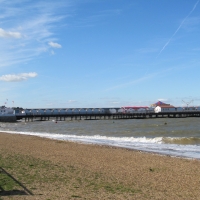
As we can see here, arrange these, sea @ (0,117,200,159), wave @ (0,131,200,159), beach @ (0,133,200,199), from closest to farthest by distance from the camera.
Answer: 1. beach @ (0,133,200,199)
2. wave @ (0,131,200,159)
3. sea @ (0,117,200,159)

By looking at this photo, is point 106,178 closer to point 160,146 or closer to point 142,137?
point 160,146

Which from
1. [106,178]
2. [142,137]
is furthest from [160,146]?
[106,178]

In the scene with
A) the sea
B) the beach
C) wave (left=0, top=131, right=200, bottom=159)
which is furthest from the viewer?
the sea

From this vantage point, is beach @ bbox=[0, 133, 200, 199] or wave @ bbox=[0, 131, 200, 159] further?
wave @ bbox=[0, 131, 200, 159]

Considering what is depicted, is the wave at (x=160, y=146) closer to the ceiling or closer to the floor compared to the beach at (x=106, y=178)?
closer to the floor

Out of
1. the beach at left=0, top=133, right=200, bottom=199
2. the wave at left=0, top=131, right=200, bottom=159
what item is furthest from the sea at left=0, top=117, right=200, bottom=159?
the beach at left=0, top=133, right=200, bottom=199

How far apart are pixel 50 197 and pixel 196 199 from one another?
331cm

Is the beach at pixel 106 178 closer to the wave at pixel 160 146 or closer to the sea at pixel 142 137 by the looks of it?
the wave at pixel 160 146

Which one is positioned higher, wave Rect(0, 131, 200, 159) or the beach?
the beach

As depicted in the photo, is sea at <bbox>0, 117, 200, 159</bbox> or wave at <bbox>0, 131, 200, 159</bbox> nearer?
wave at <bbox>0, 131, 200, 159</bbox>

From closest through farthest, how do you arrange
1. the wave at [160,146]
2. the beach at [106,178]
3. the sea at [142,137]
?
the beach at [106,178]
the wave at [160,146]
the sea at [142,137]

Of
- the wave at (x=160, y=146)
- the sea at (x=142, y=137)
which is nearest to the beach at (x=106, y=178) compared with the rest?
the wave at (x=160, y=146)

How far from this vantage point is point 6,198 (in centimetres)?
618

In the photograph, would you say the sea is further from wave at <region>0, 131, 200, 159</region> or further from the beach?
the beach
